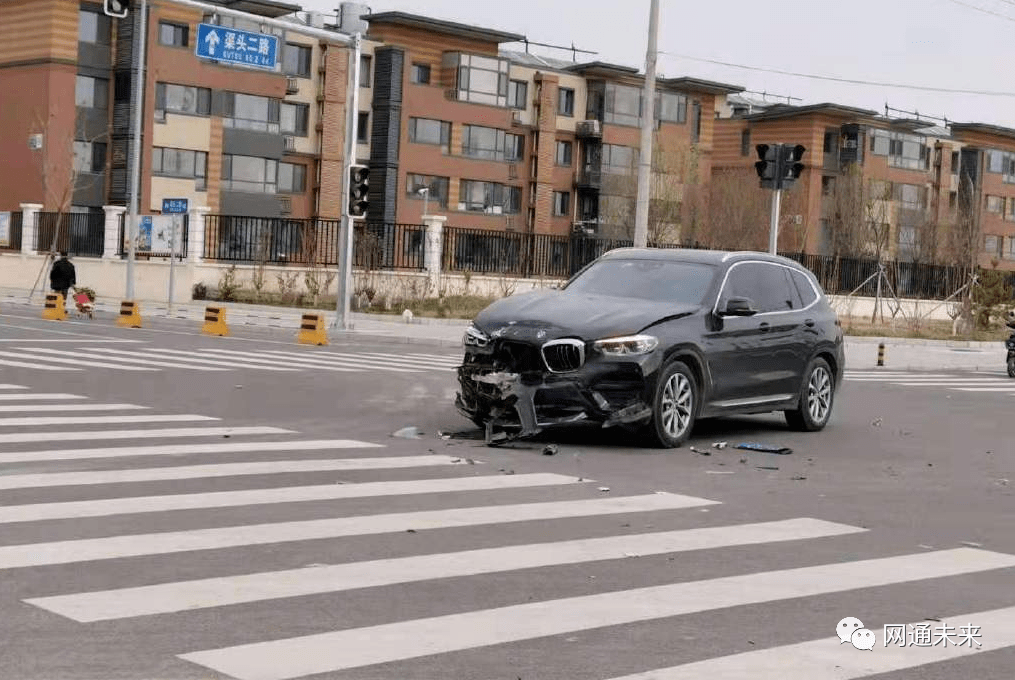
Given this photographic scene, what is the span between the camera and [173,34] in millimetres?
63250

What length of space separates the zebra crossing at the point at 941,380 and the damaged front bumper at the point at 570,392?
11.9 meters

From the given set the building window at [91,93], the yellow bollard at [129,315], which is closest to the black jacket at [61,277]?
the yellow bollard at [129,315]

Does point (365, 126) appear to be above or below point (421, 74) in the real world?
below

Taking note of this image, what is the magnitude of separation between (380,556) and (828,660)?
2.61m

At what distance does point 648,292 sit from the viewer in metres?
14.2

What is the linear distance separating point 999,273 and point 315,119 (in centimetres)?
3769

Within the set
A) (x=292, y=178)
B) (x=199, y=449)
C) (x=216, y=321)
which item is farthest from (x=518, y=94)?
(x=199, y=449)

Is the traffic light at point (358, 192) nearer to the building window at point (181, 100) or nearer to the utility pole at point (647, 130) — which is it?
the utility pole at point (647, 130)

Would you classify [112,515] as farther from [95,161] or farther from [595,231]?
[595,231]

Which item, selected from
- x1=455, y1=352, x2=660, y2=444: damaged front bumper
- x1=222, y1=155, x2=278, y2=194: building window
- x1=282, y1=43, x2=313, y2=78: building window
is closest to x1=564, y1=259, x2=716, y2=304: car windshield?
x1=455, y1=352, x2=660, y2=444: damaged front bumper

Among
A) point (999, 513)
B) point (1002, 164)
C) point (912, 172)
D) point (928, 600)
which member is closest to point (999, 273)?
point (999, 513)

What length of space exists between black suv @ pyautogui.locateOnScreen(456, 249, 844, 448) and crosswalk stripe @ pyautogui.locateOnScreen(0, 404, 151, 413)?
11.4 feet

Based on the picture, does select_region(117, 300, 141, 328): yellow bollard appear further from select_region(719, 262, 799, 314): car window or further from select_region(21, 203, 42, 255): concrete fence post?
select_region(21, 203, 42, 255): concrete fence post

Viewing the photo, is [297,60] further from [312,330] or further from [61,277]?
[312,330]
